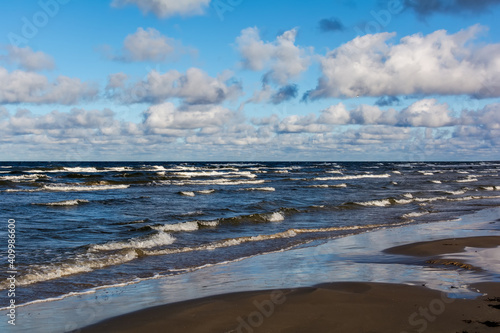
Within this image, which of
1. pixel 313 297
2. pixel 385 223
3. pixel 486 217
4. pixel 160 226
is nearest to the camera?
pixel 313 297

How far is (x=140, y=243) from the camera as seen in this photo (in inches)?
578

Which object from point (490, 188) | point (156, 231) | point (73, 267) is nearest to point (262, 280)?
point (73, 267)

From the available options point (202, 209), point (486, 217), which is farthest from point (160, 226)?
point (486, 217)

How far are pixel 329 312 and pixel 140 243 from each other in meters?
8.84

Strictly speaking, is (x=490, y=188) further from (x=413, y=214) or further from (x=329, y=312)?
(x=329, y=312)

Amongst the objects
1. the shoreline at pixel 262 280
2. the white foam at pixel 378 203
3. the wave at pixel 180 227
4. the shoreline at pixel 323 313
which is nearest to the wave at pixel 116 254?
the wave at pixel 180 227

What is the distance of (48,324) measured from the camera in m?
7.08

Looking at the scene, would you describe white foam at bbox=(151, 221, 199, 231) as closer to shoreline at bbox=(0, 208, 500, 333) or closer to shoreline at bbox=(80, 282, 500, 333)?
shoreline at bbox=(0, 208, 500, 333)

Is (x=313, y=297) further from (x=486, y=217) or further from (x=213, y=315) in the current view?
(x=486, y=217)

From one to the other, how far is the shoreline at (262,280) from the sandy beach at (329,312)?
40 centimetres

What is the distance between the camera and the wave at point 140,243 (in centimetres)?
1367

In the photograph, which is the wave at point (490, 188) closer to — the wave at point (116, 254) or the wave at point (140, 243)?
the wave at point (116, 254)

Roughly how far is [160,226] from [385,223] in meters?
10.1

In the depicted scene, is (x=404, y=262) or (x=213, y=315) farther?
(x=404, y=262)
